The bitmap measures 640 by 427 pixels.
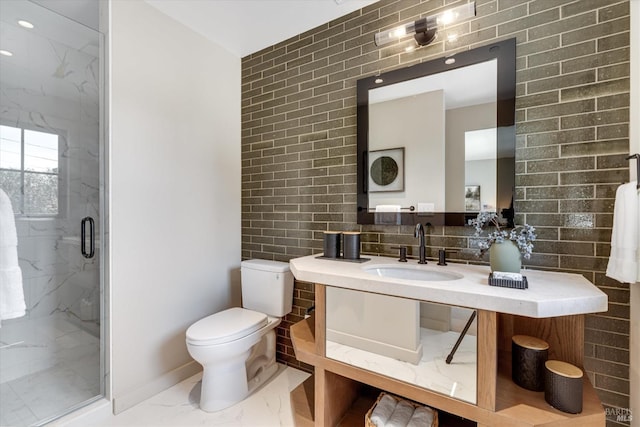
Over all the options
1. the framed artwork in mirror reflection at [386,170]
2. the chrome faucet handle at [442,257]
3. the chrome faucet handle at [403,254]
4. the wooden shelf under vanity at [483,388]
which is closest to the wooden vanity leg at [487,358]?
the wooden shelf under vanity at [483,388]

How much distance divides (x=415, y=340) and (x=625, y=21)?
5.52 feet

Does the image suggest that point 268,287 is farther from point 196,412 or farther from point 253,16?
point 253,16

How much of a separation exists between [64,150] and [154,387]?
5.49ft

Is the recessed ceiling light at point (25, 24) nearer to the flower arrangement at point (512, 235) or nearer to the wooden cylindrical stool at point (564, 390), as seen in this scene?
the flower arrangement at point (512, 235)

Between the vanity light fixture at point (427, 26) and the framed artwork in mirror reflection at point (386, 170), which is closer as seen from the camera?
the vanity light fixture at point (427, 26)

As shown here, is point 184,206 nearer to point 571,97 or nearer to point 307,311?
point 307,311

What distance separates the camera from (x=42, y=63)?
183 cm

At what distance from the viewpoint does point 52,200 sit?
1848 mm

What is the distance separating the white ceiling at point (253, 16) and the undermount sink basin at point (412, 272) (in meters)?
1.72

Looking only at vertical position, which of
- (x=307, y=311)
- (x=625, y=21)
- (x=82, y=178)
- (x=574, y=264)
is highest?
(x=625, y=21)

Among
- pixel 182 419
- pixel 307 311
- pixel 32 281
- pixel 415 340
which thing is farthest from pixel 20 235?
pixel 415 340

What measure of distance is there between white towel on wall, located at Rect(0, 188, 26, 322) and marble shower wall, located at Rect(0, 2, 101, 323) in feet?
1.36

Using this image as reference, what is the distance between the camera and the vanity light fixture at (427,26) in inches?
59.3

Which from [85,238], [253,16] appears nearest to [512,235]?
[253,16]
